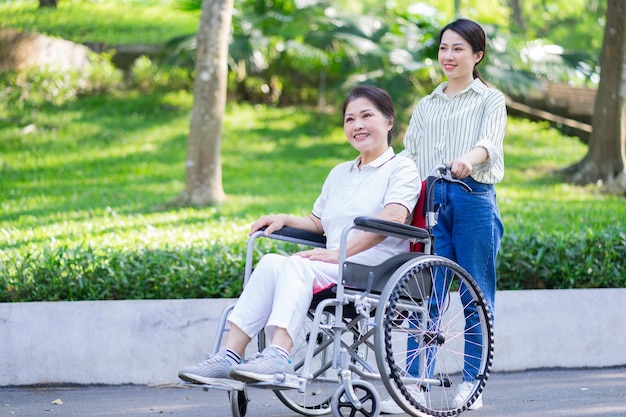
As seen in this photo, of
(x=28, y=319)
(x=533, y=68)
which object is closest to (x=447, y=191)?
(x=28, y=319)

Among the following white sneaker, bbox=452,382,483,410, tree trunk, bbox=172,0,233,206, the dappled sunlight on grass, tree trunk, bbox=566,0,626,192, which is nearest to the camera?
white sneaker, bbox=452,382,483,410

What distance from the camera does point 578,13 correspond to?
92.7ft

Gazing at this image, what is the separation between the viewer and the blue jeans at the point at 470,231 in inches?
152

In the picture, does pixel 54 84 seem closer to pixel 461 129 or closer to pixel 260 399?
pixel 260 399

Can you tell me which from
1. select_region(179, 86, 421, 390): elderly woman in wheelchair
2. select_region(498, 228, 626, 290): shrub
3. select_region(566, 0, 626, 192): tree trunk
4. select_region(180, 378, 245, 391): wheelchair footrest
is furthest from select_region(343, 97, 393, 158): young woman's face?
select_region(566, 0, 626, 192): tree trunk

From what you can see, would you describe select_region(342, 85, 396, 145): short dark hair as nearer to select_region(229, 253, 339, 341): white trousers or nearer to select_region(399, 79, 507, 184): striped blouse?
select_region(399, 79, 507, 184): striped blouse

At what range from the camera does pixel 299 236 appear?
385cm

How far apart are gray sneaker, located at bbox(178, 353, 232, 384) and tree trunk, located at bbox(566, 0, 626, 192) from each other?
721 cm

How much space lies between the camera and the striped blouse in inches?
150

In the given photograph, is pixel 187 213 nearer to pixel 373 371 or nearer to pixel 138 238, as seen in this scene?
pixel 138 238

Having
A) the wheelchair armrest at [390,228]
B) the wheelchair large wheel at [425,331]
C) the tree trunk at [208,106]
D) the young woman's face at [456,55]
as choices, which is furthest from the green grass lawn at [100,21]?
the wheelchair armrest at [390,228]

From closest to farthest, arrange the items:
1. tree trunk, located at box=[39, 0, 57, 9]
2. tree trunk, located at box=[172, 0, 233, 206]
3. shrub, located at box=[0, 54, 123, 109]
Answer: tree trunk, located at box=[172, 0, 233, 206] → shrub, located at box=[0, 54, 123, 109] → tree trunk, located at box=[39, 0, 57, 9]

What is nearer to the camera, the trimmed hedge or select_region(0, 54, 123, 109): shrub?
the trimmed hedge

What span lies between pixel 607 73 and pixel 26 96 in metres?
8.17
